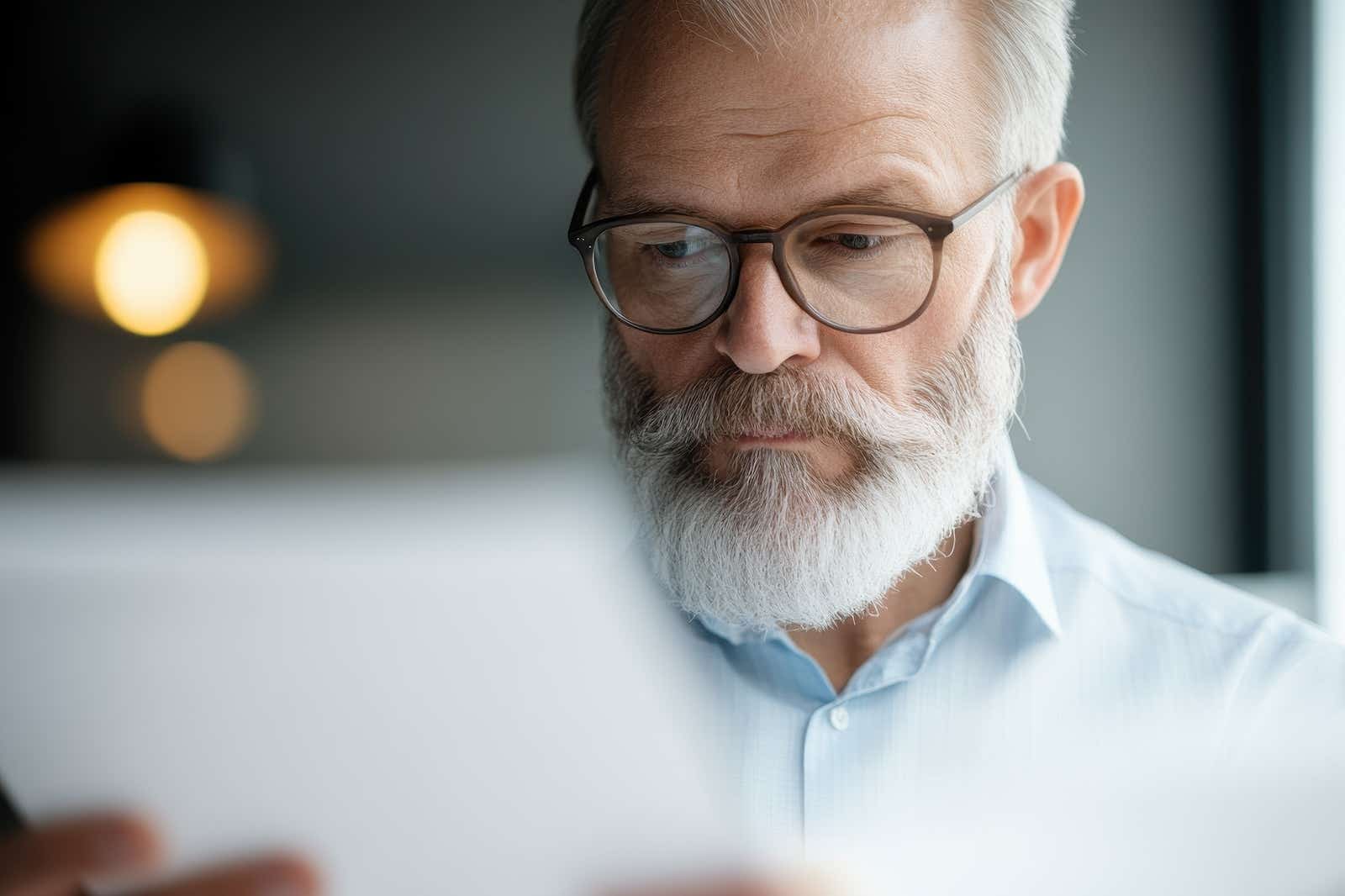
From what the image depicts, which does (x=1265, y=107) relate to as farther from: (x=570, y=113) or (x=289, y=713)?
(x=289, y=713)

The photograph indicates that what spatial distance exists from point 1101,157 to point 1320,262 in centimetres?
31

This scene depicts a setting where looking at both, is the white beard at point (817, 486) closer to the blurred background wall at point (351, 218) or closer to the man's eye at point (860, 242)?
the man's eye at point (860, 242)

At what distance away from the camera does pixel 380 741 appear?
0.41m

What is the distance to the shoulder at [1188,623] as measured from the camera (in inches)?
28.8

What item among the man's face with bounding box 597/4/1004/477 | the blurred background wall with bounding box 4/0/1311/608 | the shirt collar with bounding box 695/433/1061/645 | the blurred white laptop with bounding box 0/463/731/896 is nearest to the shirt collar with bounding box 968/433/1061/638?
the shirt collar with bounding box 695/433/1061/645

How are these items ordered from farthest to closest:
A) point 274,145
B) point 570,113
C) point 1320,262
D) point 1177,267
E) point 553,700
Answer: point 274,145, point 570,113, point 1177,267, point 1320,262, point 553,700

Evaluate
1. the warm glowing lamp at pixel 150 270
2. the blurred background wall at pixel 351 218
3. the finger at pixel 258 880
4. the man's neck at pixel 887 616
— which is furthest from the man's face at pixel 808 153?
the warm glowing lamp at pixel 150 270

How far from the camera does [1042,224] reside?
0.79m

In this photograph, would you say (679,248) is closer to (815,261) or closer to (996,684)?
(815,261)

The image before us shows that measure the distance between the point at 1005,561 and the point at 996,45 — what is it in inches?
14.6

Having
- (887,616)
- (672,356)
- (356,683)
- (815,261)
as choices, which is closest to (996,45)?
(815,261)

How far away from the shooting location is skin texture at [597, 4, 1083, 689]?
65 centimetres

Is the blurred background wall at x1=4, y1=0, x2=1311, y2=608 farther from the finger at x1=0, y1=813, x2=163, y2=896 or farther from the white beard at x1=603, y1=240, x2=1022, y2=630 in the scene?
the finger at x1=0, y1=813, x2=163, y2=896

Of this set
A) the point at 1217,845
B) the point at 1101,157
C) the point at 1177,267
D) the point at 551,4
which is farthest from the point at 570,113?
the point at 1217,845
